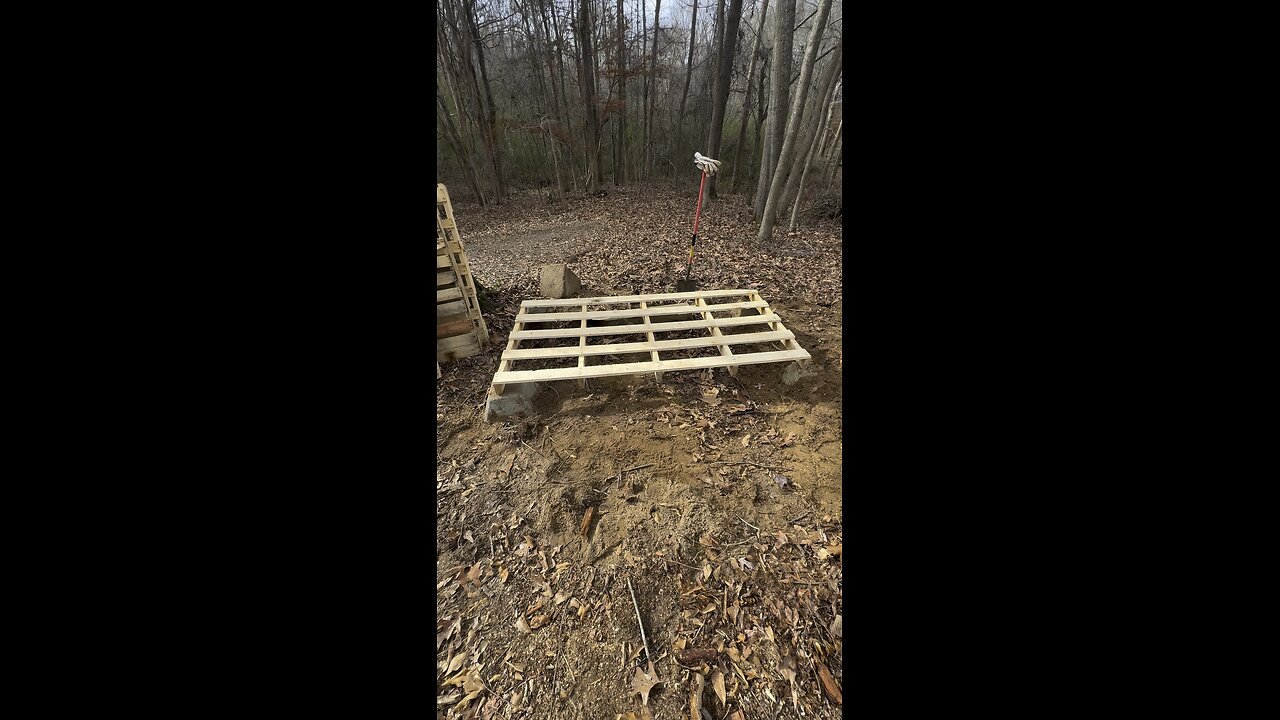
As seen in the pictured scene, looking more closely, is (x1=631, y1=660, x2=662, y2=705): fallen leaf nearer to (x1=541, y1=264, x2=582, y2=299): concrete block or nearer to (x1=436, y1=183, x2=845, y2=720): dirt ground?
(x1=436, y1=183, x2=845, y2=720): dirt ground

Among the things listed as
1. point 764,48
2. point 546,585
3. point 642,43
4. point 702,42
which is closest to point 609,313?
point 546,585

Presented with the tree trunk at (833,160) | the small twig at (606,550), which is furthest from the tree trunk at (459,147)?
the small twig at (606,550)

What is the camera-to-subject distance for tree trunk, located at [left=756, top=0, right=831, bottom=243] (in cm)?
625

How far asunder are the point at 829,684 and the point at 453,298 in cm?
348

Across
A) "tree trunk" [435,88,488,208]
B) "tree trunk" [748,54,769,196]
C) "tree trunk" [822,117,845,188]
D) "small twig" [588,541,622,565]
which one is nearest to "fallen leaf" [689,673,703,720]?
"small twig" [588,541,622,565]

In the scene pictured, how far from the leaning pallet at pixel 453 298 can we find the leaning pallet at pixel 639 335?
406 millimetres

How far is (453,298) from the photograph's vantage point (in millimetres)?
3691

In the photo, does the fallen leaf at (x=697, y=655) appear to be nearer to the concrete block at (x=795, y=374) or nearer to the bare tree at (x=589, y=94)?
the concrete block at (x=795, y=374)

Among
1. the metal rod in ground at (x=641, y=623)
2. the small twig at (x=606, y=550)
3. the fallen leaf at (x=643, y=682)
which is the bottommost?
the small twig at (x=606, y=550)

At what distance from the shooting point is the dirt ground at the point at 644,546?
162 cm

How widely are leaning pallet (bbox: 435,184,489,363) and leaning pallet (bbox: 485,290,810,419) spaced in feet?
1.33
